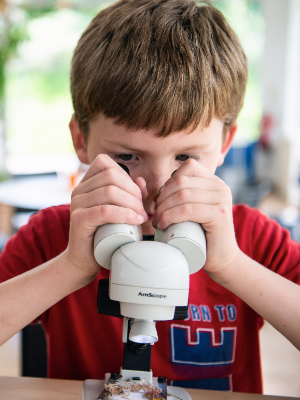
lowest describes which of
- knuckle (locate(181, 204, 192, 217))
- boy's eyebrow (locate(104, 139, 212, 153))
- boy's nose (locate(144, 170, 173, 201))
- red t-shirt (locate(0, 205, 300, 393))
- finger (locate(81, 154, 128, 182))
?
red t-shirt (locate(0, 205, 300, 393))

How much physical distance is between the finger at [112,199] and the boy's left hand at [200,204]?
0.13 ft

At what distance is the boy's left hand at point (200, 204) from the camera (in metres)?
0.65

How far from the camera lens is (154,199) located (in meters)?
0.86

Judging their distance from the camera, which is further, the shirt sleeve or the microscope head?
the shirt sleeve

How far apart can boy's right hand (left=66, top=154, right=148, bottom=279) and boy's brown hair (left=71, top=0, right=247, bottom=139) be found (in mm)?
174

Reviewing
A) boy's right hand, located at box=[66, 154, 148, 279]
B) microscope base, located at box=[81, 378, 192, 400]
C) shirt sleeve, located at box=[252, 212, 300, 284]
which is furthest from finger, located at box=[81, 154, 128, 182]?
shirt sleeve, located at box=[252, 212, 300, 284]

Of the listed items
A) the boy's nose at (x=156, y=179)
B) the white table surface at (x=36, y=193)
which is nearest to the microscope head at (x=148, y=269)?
the boy's nose at (x=156, y=179)

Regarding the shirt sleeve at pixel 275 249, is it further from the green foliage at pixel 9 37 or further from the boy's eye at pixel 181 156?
the green foliage at pixel 9 37

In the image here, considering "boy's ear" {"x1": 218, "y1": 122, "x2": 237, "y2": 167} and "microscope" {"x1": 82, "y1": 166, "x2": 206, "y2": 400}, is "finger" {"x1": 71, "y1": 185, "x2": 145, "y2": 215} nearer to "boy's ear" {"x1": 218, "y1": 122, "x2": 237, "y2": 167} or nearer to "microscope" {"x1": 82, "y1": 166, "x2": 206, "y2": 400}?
"microscope" {"x1": 82, "y1": 166, "x2": 206, "y2": 400}

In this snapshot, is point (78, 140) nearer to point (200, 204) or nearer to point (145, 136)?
point (145, 136)

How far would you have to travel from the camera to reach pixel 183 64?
82 centimetres

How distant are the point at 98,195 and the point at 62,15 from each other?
21.8 feet

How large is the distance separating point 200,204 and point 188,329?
1.66 ft

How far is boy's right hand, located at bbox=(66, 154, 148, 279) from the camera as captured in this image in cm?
64
